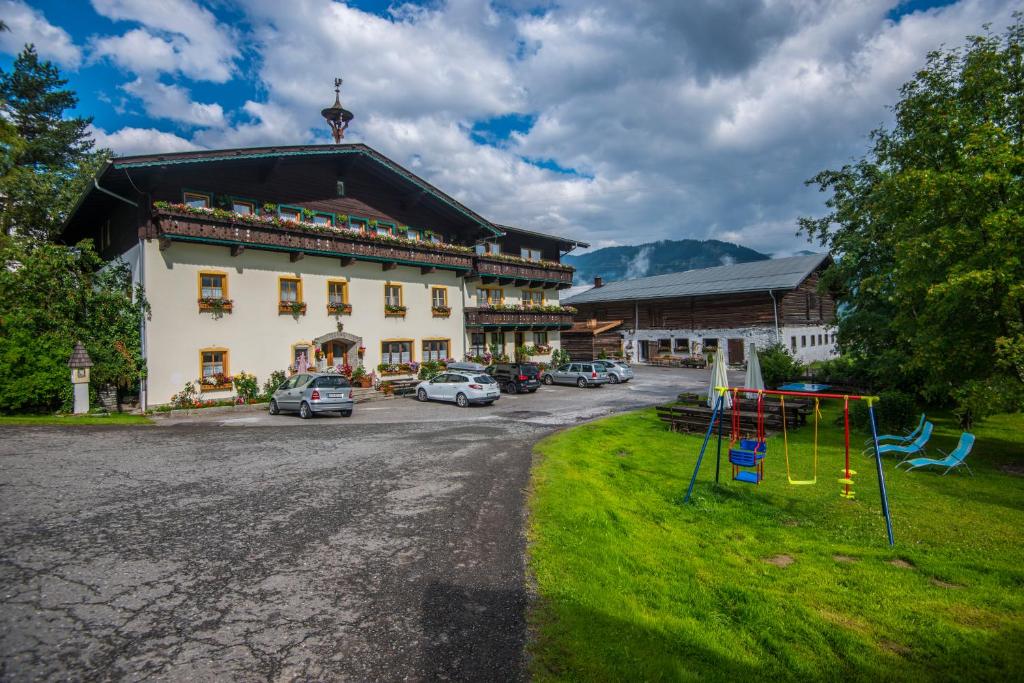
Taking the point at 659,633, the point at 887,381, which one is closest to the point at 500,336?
the point at 887,381

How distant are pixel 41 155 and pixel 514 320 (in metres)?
34.2

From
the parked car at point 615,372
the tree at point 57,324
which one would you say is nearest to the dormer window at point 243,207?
the tree at point 57,324

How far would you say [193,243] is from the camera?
21.2 m

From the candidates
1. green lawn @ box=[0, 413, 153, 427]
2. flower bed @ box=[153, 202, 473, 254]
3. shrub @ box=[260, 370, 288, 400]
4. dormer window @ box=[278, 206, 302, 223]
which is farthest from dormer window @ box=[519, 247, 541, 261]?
green lawn @ box=[0, 413, 153, 427]

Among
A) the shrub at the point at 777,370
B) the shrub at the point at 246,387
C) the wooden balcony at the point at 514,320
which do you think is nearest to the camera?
the shrub at the point at 246,387

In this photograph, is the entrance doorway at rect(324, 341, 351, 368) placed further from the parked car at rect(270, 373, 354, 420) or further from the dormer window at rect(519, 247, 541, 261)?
the dormer window at rect(519, 247, 541, 261)

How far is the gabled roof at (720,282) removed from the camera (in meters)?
39.9

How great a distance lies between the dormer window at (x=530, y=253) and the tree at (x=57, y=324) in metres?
23.4

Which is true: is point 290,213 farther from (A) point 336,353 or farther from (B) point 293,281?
(A) point 336,353

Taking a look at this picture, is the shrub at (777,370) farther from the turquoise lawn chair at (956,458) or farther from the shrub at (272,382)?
the shrub at (272,382)

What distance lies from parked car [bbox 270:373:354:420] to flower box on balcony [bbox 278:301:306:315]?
519cm

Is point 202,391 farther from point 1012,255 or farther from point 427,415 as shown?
point 1012,255

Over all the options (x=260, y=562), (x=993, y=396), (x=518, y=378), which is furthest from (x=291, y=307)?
(x=993, y=396)

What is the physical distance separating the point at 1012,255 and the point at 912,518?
22.2 ft
